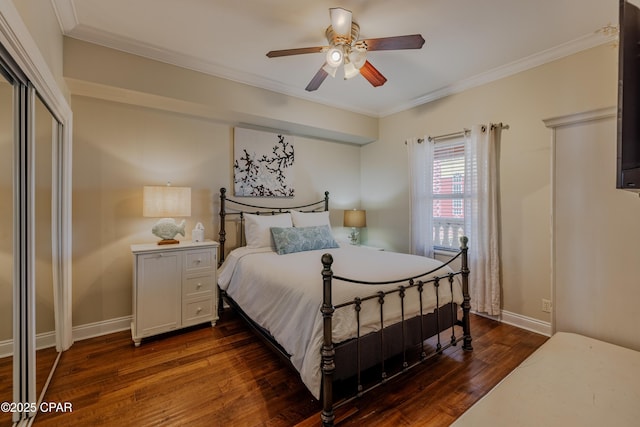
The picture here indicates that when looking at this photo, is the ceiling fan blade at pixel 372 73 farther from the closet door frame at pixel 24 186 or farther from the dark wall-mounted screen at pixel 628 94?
the closet door frame at pixel 24 186

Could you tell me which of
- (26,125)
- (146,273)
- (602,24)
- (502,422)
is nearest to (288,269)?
(146,273)

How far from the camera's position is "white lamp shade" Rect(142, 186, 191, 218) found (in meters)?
2.64

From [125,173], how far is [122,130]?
1.40ft

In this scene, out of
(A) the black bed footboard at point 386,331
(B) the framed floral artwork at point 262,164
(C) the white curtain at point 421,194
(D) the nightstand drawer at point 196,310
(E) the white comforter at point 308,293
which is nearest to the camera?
(A) the black bed footboard at point 386,331

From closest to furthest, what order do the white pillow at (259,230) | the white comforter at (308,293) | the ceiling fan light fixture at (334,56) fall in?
the white comforter at (308,293) → the ceiling fan light fixture at (334,56) → the white pillow at (259,230)

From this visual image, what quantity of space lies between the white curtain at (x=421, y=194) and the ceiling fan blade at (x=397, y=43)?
5.95 feet

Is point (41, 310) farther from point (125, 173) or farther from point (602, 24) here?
point (602, 24)

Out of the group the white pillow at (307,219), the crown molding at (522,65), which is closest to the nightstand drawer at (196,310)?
the white pillow at (307,219)

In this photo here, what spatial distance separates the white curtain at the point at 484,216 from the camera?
2.93 metres

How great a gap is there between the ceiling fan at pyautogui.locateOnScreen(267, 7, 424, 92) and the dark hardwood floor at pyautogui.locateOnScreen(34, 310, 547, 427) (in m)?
2.30

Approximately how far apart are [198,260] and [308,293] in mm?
1517

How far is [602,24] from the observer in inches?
85.7

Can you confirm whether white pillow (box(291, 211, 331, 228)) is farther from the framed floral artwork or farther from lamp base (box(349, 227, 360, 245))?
lamp base (box(349, 227, 360, 245))

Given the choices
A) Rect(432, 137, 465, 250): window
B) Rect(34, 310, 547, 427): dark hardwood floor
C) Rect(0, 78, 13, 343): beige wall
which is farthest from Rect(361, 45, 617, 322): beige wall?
Rect(0, 78, 13, 343): beige wall
